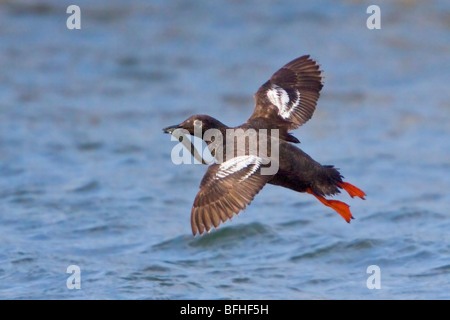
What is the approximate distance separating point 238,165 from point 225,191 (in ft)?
0.92

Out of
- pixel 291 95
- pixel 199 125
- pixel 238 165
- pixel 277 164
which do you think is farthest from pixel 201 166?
pixel 238 165

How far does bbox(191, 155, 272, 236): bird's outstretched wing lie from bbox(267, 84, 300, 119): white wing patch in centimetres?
94

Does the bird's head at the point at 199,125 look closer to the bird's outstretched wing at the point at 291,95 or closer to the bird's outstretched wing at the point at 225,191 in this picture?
the bird's outstretched wing at the point at 291,95

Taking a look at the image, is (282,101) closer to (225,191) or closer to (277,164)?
(277,164)

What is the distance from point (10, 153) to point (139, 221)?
8.17 ft

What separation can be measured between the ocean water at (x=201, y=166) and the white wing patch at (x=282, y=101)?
4.80 feet

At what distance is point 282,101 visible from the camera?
24.0 ft

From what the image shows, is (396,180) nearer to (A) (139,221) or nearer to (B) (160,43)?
(A) (139,221)

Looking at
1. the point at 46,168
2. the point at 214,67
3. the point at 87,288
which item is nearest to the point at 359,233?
the point at 87,288

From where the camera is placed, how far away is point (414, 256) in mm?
8180

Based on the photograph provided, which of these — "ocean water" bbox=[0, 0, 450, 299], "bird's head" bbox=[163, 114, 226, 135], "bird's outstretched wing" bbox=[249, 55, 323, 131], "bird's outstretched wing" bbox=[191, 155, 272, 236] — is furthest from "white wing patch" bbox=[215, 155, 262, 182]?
"ocean water" bbox=[0, 0, 450, 299]

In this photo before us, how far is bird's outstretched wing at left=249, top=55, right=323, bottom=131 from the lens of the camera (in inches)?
285

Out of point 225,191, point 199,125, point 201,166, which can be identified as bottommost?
point 225,191

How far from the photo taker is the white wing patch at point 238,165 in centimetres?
628
